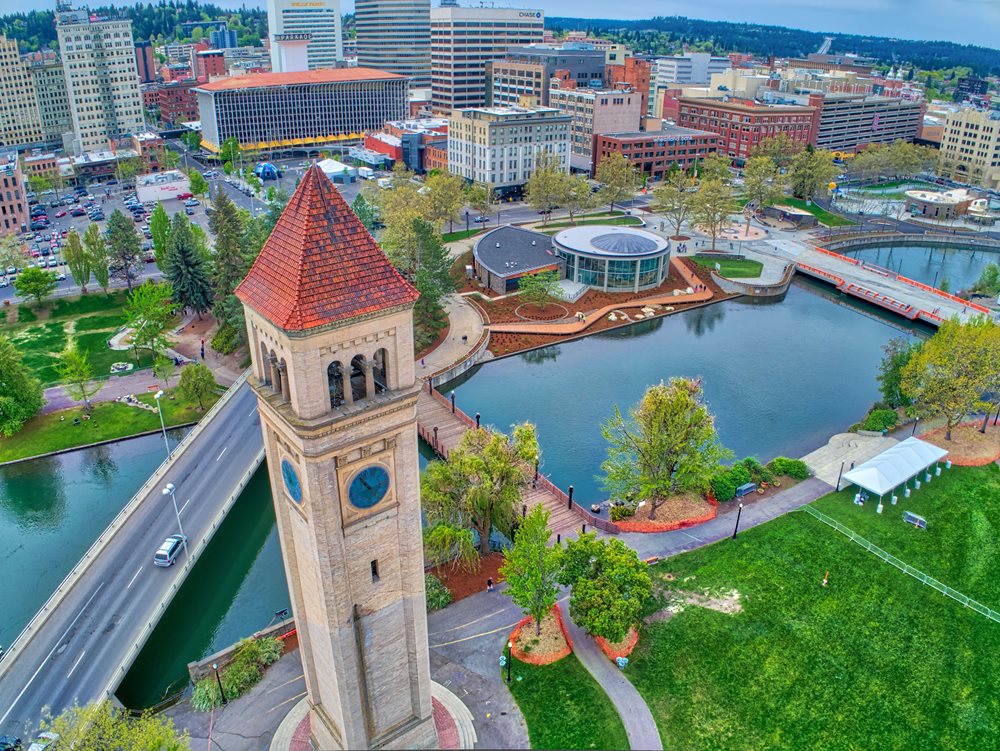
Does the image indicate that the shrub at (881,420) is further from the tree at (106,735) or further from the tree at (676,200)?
the tree at (676,200)

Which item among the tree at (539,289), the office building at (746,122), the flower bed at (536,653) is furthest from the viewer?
the office building at (746,122)

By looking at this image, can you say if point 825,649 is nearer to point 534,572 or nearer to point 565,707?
point 565,707

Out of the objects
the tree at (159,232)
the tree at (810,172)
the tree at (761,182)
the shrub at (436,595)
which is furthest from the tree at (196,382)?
the tree at (810,172)

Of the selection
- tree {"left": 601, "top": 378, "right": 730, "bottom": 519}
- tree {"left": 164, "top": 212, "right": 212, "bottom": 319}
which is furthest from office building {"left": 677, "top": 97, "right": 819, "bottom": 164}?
tree {"left": 601, "top": 378, "right": 730, "bottom": 519}

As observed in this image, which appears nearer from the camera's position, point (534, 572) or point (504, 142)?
point (534, 572)

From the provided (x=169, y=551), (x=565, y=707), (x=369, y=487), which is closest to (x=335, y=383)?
(x=369, y=487)

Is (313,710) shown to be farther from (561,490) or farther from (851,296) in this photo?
(851,296)

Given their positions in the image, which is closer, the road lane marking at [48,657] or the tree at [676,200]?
the road lane marking at [48,657]
